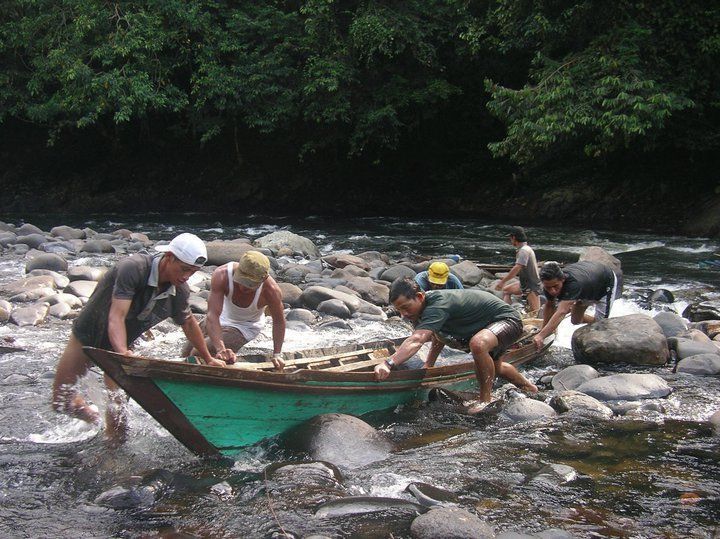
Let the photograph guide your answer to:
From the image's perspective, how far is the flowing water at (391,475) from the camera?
4.49 m

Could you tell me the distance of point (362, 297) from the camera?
36.7ft

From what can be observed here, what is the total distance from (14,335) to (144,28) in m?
14.5

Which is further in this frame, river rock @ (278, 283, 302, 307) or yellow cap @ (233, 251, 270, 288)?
river rock @ (278, 283, 302, 307)

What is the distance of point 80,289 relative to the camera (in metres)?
10.4

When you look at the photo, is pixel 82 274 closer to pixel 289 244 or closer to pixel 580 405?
pixel 289 244

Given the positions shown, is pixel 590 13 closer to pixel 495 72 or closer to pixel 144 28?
pixel 495 72

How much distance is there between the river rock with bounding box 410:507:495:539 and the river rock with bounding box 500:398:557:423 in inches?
84.0

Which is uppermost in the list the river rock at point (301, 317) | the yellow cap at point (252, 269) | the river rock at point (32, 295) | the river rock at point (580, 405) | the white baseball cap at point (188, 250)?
the white baseball cap at point (188, 250)

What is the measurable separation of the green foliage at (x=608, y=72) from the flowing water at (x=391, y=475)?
9052 mm

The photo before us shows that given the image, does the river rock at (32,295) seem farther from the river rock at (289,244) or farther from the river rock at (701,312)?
the river rock at (701,312)

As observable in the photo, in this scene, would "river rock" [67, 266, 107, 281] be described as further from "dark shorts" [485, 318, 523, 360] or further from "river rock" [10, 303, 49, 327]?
"dark shorts" [485, 318, 523, 360]

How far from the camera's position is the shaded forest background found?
16703 mm

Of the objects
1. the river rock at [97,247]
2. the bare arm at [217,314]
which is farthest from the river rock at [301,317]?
the river rock at [97,247]

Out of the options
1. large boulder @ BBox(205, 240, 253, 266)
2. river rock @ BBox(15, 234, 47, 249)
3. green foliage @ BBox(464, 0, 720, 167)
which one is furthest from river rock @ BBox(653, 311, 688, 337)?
river rock @ BBox(15, 234, 47, 249)
